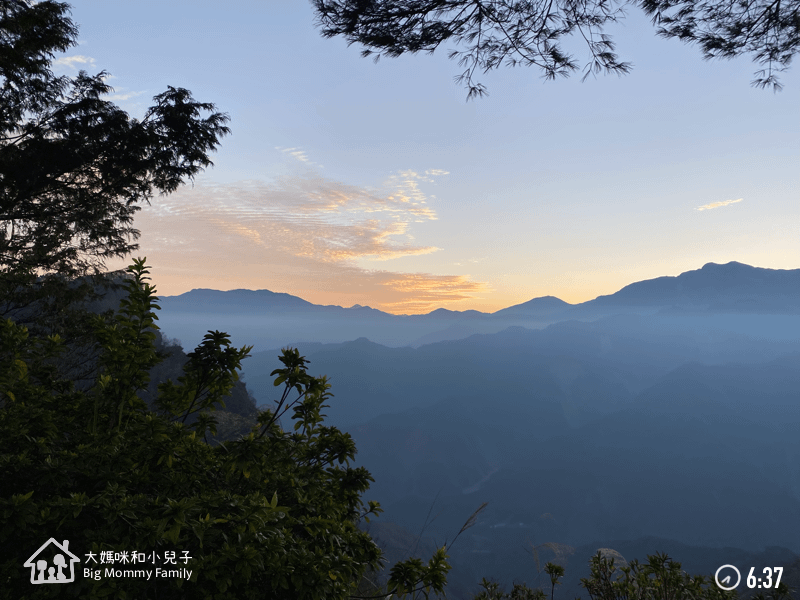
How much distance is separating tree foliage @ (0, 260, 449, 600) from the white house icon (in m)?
0.05

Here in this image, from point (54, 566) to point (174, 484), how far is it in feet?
2.70

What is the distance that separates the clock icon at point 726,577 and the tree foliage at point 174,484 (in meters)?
3.34

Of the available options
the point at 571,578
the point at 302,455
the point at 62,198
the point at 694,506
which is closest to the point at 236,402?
the point at 62,198

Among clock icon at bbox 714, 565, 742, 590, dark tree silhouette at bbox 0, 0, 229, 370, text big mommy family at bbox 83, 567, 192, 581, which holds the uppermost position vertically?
dark tree silhouette at bbox 0, 0, 229, 370

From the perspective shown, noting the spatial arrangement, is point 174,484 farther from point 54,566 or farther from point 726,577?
point 726,577

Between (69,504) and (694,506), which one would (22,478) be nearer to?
(69,504)

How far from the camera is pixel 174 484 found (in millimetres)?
3018

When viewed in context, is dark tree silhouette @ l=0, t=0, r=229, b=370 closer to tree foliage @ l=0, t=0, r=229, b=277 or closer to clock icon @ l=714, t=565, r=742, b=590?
tree foliage @ l=0, t=0, r=229, b=277

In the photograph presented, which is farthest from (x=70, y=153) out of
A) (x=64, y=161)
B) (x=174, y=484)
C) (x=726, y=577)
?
(x=726, y=577)

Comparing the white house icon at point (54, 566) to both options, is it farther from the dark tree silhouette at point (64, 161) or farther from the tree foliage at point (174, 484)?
the dark tree silhouette at point (64, 161)

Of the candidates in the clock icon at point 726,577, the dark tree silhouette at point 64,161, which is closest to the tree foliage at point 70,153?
the dark tree silhouette at point 64,161

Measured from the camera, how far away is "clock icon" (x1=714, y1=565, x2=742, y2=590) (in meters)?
4.32

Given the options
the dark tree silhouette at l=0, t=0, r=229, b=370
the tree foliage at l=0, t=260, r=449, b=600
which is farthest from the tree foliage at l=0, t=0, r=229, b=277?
the tree foliage at l=0, t=260, r=449, b=600

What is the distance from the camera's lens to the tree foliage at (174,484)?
2.28 meters
